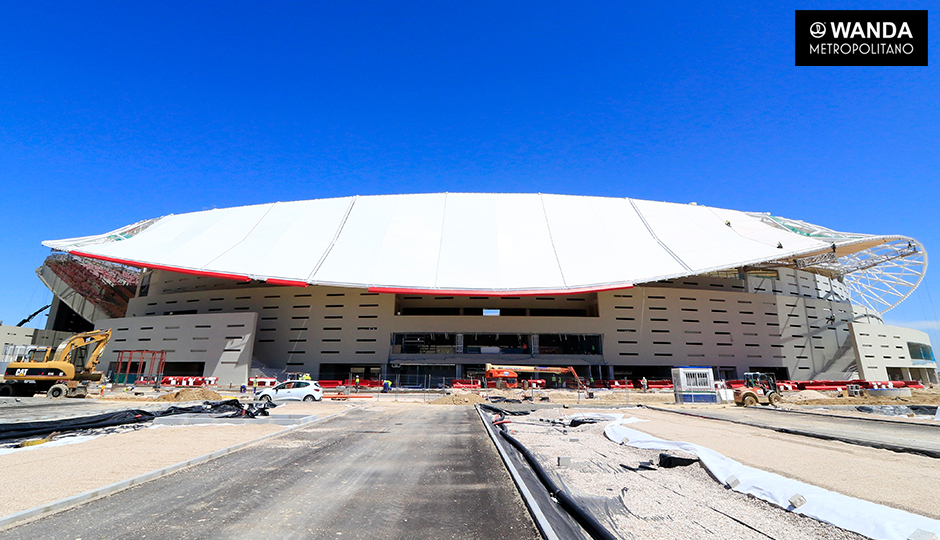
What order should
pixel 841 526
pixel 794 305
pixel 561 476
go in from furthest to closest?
pixel 794 305
pixel 561 476
pixel 841 526

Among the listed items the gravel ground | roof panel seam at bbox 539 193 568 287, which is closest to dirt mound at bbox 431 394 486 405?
roof panel seam at bbox 539 193 568 287

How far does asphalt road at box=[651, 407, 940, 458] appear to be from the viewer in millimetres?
9336

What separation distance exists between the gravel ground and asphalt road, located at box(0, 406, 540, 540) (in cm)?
102

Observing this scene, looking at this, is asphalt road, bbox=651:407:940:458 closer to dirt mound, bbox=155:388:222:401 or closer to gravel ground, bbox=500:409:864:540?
gravel ground, bbox=500:409:864:540

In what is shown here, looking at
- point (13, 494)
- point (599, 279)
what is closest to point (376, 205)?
point (599, 279)

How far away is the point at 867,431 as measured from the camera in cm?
1246

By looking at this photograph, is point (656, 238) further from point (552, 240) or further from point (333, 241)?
point (333, 241)

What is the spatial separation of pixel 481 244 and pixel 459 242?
6.70ft

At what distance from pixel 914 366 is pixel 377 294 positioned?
59.8 meters

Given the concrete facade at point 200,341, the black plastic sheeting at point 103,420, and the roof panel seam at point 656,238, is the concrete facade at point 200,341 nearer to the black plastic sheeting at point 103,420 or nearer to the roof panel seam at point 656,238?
the black plastic sheeting at point 103,420

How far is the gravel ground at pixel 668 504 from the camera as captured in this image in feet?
14.8

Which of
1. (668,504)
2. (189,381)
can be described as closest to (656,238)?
(668,504)

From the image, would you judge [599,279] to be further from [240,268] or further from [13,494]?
[13,494]

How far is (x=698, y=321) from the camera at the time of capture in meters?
39.8
